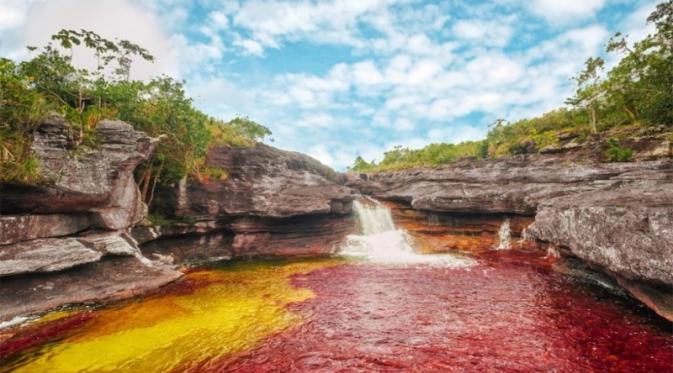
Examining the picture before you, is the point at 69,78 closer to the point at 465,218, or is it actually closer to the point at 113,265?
the point at 113,265

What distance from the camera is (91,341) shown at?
10633mm

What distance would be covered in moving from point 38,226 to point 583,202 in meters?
24.3

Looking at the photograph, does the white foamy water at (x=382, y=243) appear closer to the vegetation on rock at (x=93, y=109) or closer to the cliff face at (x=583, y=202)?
the cliff face at (x=583, y=202)

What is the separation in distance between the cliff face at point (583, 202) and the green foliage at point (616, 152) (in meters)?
2.50

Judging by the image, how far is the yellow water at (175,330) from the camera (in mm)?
9211

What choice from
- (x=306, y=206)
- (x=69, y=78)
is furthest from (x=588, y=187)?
(x=69, y=78)

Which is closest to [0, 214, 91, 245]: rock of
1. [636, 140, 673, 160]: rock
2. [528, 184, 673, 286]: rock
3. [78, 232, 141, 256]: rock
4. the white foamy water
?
[78, 232, 141, 256]: rock

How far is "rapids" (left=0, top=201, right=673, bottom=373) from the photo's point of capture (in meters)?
8.88

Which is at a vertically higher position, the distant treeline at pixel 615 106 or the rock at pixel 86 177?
the distant treeline at pixel 615 106

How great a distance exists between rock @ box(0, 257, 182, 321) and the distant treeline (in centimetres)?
3293

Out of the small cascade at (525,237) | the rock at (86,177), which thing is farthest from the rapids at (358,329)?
the small cascade at (525,237)

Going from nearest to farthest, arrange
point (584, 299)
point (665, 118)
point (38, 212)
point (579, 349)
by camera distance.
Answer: point (579, 349)
point (584, 299)
point (38, 212)
point (665, 118)

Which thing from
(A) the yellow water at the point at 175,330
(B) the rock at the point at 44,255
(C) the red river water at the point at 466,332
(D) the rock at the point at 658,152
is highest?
(D) the rock at the point at 658,152

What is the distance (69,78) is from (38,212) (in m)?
9.44
